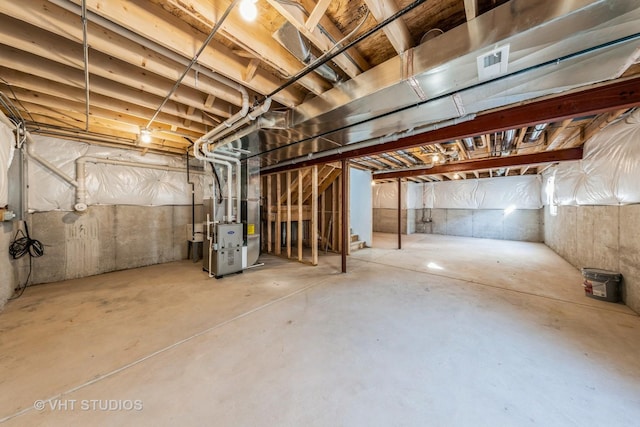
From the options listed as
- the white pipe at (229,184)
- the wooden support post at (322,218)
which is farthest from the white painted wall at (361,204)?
the white pipe at (229,184)

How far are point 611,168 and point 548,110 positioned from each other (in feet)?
5.63

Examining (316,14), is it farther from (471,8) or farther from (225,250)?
(225,250)

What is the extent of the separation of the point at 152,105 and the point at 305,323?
117 inches

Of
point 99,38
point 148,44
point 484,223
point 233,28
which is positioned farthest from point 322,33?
point 484,223

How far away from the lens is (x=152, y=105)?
98.6 inches

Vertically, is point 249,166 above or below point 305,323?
above

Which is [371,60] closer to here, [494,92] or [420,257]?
[494,92]

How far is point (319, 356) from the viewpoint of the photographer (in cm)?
170

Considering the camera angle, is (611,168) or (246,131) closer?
(246,131)

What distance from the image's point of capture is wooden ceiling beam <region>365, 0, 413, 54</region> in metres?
1.22

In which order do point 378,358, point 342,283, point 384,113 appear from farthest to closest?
1. point 342,283
2. point 384,113
3. point 378,358

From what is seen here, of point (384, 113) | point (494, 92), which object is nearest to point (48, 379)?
point (384, 113)

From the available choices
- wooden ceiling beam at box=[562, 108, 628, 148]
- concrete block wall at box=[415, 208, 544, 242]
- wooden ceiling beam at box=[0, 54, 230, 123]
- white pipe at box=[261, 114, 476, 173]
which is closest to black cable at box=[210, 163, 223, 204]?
wooden ceiling beam at box=[0, 54, 230, 123]

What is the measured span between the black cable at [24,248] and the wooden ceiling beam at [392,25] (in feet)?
16.4
